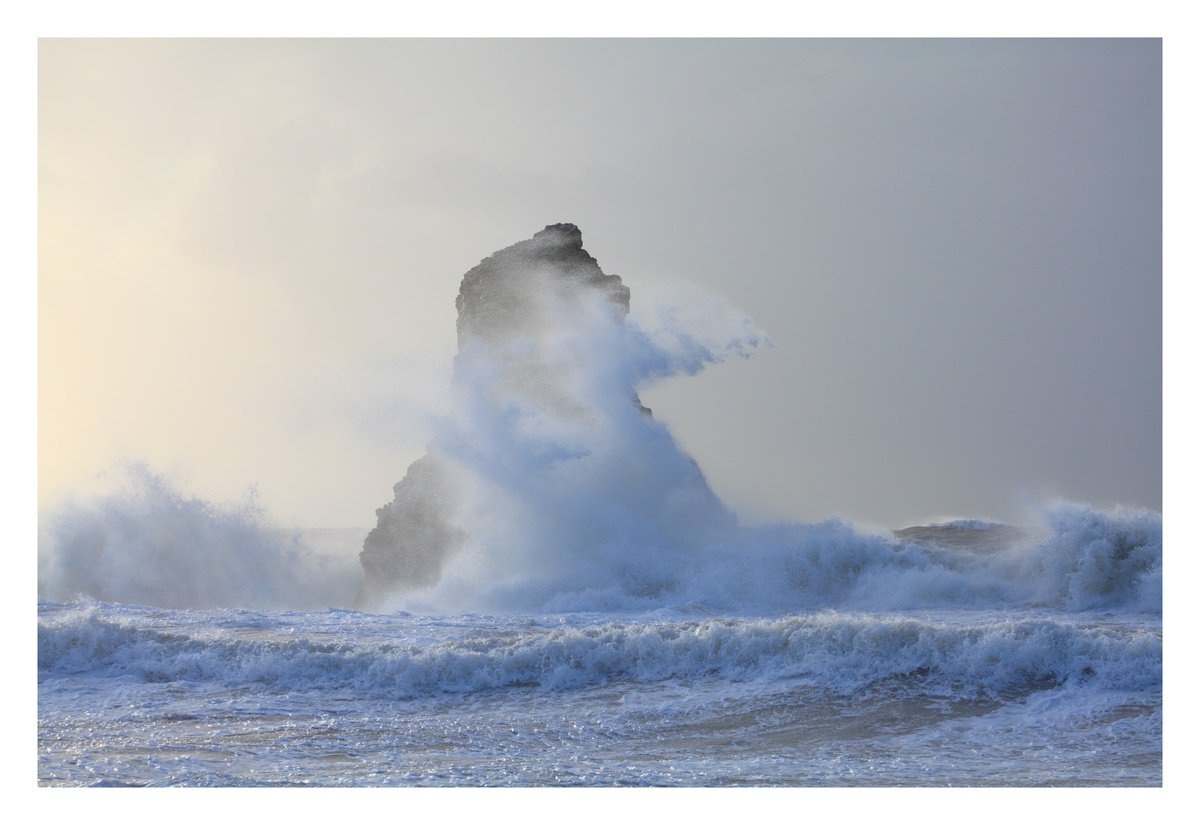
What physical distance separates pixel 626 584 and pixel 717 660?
13.1 ft

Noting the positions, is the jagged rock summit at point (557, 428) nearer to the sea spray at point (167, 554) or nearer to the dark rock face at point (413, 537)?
the dark rock face at point (413, 537)

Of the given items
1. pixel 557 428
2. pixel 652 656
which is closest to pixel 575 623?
pixel 652 656

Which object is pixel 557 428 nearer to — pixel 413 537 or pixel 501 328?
pixel 501 328

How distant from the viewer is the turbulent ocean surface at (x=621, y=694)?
5535mm

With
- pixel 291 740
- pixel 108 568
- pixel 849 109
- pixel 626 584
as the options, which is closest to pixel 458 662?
pixel 291 740

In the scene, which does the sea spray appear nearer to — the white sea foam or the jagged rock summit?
the jagged rock summit

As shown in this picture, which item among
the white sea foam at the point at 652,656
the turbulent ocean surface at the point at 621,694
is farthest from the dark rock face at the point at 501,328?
the white sea foam at the point at 652,656

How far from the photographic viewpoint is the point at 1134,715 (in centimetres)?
642

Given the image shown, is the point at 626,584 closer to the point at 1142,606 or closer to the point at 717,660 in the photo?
the point at 717,660

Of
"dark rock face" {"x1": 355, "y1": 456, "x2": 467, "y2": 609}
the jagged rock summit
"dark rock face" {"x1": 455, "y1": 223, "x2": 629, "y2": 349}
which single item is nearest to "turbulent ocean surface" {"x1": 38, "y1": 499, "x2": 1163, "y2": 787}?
the jagged rock summit

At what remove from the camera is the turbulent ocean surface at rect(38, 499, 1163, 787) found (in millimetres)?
5535

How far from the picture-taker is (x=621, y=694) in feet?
23.3

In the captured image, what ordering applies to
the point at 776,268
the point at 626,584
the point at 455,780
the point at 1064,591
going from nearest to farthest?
the point at 455,780 → the point at 776,268 → the point at 1064,591 → the point at 626,584
